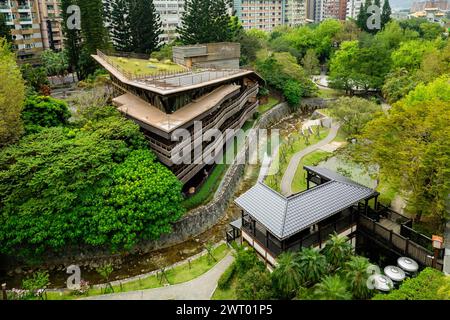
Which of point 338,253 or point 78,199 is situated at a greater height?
point 78,199

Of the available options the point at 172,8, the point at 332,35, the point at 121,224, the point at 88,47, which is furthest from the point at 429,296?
the point at 172,8

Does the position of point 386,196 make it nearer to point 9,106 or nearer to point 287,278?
point 287,278

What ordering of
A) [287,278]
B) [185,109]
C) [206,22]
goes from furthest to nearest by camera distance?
[206,22] < [185,109] < [287,278]

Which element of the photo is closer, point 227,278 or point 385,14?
point 227,278

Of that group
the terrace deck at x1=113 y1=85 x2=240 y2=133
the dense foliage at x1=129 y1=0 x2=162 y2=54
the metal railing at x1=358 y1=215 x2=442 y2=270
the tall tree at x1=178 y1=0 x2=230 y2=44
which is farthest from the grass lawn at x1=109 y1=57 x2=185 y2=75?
the metal railing at x1=358 y1=215 x2=442 y2=270

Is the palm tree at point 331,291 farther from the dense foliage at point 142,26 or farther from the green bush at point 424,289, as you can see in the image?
the dense foliage at point 142,26

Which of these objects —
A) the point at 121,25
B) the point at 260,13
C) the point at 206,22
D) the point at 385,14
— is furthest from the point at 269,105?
the point at 260,13

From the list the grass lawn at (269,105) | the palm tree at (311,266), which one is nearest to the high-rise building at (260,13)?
the grass lawn at (269,105)

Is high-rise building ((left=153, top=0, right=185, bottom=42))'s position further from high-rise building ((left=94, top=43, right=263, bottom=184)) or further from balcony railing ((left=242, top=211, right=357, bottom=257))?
balcony railing ((left=242, top=211, right=357, bottom=257))
